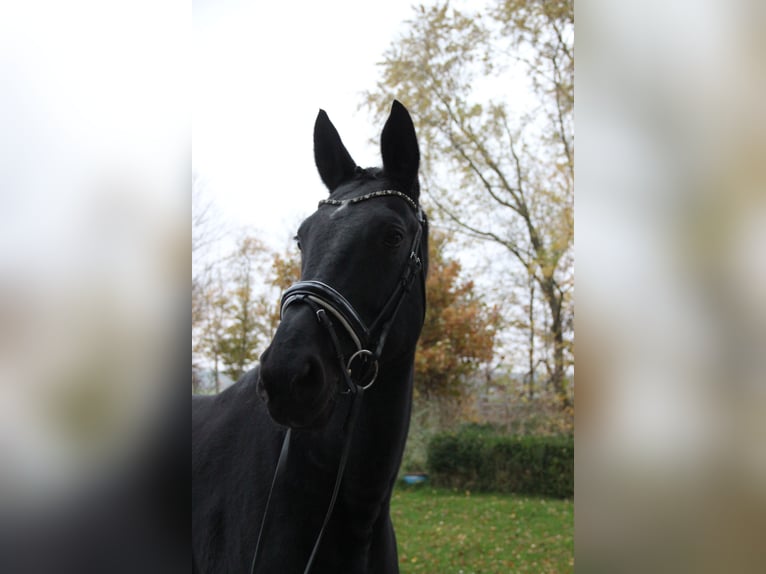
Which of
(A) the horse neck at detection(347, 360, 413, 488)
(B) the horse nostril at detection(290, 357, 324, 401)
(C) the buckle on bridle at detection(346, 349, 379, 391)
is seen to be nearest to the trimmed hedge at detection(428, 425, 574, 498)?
(A) the horse neck at detection(347, 360, 413, 488)

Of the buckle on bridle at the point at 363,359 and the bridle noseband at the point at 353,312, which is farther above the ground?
the bridle noseband at the point at 353,312

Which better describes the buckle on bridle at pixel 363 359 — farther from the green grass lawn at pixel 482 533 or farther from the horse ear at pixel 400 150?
the green grass lawn at pixel 482 533

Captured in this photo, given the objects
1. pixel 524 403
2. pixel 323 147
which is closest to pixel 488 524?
pixel 524 403

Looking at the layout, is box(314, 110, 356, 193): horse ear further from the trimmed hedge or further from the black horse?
the trimmed hedge

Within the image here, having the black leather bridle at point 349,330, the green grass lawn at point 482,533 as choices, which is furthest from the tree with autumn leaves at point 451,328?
the black leather bridle at point 349,330

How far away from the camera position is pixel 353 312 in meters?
1.92

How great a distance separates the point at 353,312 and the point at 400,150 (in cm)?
81

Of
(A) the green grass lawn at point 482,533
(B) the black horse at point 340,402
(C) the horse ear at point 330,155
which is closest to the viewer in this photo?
(B) the black horse at point 340,402

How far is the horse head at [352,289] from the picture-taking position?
5.61ft

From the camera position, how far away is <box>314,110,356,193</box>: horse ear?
255 cm
